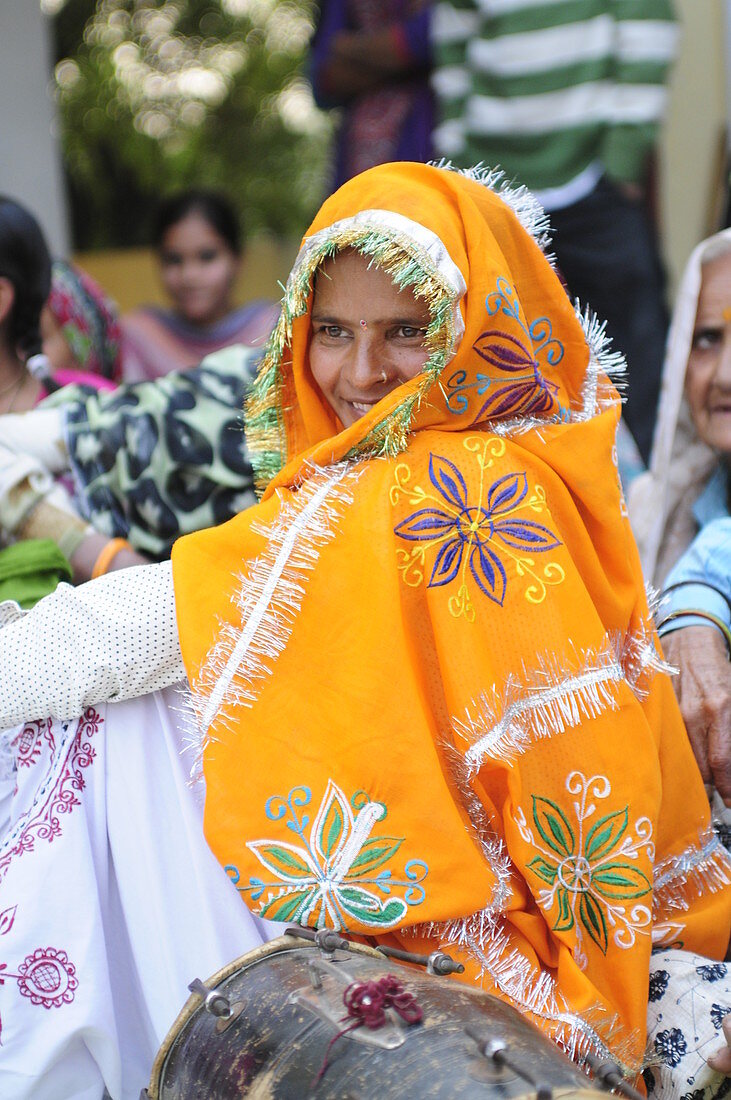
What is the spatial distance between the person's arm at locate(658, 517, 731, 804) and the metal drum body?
891 millimetres

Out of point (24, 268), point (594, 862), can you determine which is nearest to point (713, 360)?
point (594, 862)

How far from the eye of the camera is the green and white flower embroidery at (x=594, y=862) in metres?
2.01

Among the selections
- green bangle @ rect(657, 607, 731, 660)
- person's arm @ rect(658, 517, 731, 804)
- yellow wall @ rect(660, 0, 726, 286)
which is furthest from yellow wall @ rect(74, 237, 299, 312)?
green bangle @ rect(657, 607, 731, 660)

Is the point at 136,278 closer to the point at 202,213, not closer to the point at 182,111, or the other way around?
the point at 182,111

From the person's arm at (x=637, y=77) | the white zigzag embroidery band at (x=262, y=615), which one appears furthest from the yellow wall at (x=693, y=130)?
the white zigzag embroidery band at (x=262, y=615)

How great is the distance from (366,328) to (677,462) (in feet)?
4.00

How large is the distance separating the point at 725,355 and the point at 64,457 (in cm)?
167

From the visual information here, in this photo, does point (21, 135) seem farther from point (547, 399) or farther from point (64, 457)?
point (547, 399)

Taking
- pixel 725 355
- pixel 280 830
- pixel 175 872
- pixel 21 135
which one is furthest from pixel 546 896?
pixel 21 135

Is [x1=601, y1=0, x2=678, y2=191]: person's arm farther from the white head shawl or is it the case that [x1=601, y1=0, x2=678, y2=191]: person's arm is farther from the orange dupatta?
the orange dupatta

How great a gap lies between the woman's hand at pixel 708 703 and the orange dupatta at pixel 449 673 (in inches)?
10.4

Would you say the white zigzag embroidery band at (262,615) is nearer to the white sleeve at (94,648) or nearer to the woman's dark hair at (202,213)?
the white sleeve at (94,648)

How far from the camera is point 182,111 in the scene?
Answer: 30.5 ft

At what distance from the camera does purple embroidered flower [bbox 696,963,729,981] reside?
83.3 inches
